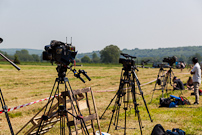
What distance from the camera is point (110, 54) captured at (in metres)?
128

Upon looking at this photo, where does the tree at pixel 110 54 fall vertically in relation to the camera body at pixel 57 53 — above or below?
above

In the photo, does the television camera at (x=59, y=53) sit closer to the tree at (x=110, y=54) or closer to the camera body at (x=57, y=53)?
the camera body at (x=57, y=53)

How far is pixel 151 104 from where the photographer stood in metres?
10.9

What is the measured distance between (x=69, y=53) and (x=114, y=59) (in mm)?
123502

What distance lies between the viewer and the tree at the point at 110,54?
128 m

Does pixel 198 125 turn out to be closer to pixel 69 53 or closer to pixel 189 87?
pixel 69 53

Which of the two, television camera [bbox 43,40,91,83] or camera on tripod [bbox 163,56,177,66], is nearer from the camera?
television camera [bbox 43,40,91,83]

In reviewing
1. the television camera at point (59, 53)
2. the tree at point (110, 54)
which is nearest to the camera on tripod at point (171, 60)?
the television camera at point (59, 53)

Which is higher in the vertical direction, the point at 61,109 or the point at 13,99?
the point at 61,109

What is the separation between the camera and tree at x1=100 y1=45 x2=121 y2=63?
12766 cm

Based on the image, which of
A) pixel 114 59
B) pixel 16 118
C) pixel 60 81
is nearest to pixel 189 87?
pixel 16 118

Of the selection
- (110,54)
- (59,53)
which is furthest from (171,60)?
(110,54)

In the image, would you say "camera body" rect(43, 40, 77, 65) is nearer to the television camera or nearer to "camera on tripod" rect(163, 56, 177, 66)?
the television camera

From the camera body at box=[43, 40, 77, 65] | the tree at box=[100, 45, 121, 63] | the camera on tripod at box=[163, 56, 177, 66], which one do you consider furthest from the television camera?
the tree at box=[100, 45, 121, 63]
